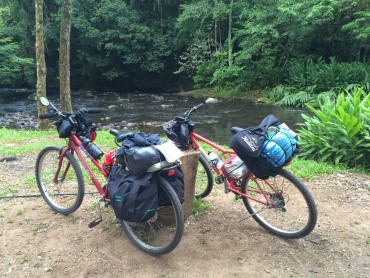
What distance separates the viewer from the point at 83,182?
3.63 meters

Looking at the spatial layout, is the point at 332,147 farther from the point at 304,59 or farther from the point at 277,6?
the point at 304,59

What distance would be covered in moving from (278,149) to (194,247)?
117 cm

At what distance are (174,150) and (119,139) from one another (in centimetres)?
52

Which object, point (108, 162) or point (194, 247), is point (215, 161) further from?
point (108, 162)

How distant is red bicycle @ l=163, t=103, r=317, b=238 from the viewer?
3379 millimetres

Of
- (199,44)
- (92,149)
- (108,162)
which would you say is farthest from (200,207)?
(199,44)

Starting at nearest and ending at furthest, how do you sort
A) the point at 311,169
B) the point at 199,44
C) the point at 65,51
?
the point at 311,169, the point at 65,51, the point at 199,44

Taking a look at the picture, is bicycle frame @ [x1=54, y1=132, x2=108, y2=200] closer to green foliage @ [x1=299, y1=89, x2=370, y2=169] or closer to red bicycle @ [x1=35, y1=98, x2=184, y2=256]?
red bicycle @ [x1=35, y1=98, x2=184, y2=256]

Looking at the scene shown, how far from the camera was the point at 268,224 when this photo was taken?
3.62 metres

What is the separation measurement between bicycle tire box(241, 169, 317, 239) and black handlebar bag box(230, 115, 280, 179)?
0.54 ft

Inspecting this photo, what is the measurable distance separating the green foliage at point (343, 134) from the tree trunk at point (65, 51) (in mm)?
6326

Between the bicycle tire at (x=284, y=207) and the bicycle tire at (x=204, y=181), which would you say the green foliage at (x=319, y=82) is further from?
the bicycle tire at (x=284, y=207)

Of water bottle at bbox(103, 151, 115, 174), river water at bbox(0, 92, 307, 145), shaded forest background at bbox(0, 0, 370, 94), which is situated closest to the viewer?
water bottle at bbox(103, 151, 115, 174)

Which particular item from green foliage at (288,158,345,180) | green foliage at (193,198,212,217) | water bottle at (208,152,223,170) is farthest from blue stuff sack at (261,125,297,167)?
green foliage at (288,158,345,180)
